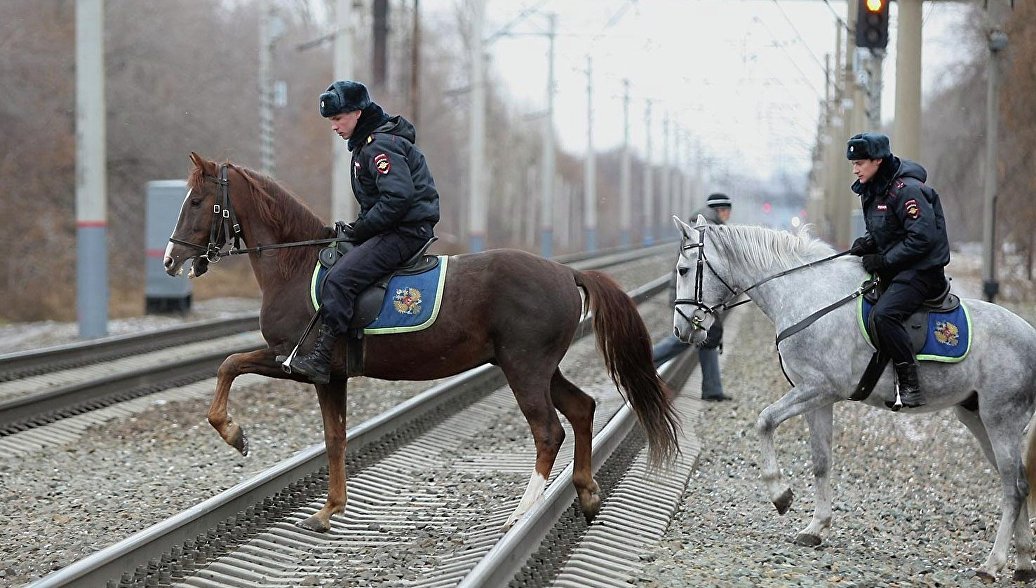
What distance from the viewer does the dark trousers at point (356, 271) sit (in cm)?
763

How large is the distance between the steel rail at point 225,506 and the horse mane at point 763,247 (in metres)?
1.22

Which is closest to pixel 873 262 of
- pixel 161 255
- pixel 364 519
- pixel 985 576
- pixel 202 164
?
pixel 985 576

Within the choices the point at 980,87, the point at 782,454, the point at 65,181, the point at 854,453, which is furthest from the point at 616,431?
the point at 980,87

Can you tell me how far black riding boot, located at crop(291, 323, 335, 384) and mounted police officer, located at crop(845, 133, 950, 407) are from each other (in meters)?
3.34

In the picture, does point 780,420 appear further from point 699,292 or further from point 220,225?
point 220,225

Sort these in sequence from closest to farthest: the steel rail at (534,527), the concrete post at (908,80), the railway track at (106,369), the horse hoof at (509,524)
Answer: the steel rail at (534,527), the horse hoof at (509,524), the railway track at (106,369), the concrete post at (908,80)

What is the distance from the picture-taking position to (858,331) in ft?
24.9

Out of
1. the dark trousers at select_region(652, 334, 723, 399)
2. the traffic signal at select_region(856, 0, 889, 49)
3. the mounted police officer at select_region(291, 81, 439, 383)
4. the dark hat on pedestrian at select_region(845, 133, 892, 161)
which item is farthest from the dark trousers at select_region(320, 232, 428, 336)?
the traffic signal at select_region(856, 0, 889, 49)

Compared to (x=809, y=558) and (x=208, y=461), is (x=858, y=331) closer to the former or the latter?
(x=809, y=558)

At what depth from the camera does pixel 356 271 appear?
25.2ft

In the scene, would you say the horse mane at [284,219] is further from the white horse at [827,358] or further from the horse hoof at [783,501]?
the horse hoof at [783,501]

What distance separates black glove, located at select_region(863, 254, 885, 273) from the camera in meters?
7.56

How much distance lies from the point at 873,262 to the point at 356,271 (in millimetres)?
3209

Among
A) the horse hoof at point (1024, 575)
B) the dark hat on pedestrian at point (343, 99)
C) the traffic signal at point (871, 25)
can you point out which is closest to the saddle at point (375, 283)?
the dark hat on pedestrian at point (343, 99)
